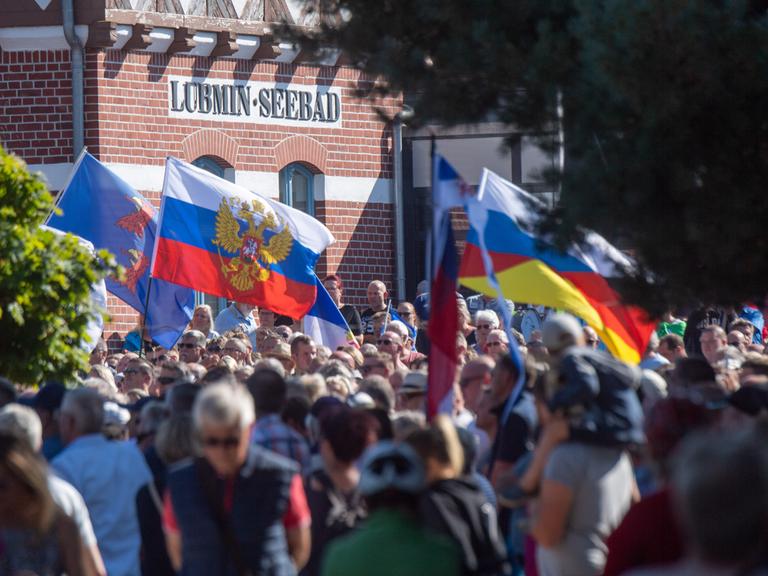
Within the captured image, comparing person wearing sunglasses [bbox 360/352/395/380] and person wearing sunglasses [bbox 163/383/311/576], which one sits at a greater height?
person wearing sunglasses [bbox 360/352/395/380]

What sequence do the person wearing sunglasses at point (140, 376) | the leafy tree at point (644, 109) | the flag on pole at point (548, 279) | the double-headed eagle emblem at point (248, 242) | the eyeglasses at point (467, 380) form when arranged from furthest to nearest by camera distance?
1. the double-headed eagle emblem at point (248, 242)
2. the person wearing sunglasses at point (140, 376)
3. the flag on pole at point (548, 279)
4. the eyeglasses at point (467, 380)
5. the leafy tree at point (644, 109)

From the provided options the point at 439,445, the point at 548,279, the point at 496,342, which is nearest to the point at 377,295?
the point at 496,342

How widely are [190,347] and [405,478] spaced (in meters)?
10.6

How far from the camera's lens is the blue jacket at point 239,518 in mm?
6309

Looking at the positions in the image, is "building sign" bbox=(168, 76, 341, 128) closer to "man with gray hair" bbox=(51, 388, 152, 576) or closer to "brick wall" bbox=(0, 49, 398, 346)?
"brick wall" bbox=(0, 49, 398, 346)

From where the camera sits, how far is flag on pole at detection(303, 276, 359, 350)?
16375mm

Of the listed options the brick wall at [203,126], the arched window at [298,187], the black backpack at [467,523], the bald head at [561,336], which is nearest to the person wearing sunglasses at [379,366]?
the bald head at [561,336]

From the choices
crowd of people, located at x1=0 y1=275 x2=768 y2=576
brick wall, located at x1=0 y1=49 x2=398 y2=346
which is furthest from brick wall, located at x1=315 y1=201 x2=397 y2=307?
crowd of people, located at x1=0 y1=275 x2=768 y2=576

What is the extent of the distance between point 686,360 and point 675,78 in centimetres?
195

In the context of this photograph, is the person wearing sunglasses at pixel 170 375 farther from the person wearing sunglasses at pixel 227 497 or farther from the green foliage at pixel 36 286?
the person wearing sunglasses at pixel 227 497

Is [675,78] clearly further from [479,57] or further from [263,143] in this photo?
[263,143]

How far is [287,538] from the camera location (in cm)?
661

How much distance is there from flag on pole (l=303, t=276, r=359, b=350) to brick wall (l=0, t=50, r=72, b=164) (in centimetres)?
597

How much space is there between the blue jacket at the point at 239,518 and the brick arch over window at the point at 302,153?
17.1 metres
